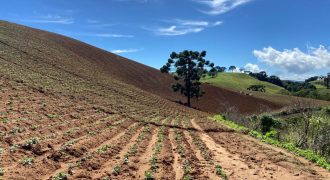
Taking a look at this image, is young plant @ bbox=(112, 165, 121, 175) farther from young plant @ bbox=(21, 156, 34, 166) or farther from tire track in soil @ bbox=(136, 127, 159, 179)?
young plant @ bbox=(21, 156, 34, 166)

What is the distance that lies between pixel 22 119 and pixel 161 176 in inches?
361

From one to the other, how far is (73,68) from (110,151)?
40.0 m

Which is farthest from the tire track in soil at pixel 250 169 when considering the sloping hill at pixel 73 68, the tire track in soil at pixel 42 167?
the sloping hill at pixel 73 68

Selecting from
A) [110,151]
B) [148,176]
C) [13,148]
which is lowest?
[148,176]

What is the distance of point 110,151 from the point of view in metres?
16.3

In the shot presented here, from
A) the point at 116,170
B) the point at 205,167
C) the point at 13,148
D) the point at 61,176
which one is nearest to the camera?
the point at 61,176

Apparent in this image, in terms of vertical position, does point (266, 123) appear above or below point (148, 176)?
above

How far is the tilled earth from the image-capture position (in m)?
13.1

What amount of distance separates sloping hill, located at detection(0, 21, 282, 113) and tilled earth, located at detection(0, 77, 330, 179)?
1212 cm

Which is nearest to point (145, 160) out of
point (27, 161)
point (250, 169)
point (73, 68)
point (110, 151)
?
point (110, 151)

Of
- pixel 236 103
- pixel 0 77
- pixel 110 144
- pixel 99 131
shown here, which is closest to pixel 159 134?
pixel 99 131

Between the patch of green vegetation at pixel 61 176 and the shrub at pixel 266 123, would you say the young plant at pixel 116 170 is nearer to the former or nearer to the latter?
the patch of green vegetation at pixel 61 176

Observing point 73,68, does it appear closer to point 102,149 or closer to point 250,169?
point 102,149

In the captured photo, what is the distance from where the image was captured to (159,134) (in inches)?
933
